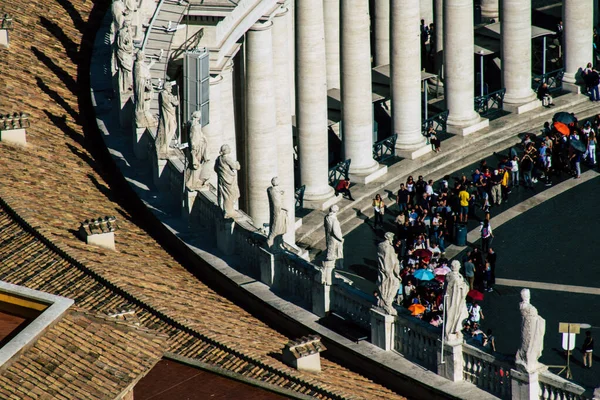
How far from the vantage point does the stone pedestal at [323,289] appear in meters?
56.6

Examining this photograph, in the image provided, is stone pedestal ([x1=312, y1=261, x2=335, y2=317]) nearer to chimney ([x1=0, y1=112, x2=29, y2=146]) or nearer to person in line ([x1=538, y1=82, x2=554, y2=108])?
chimney ([x1=0, y1=112, x2=29, y2=146])

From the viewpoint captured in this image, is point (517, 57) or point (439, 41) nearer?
point (517, 57)

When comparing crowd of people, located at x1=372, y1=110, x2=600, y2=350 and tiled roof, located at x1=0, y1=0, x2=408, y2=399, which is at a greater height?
tiled roof, located at x1=0, y1=0, x2=408, y2=399

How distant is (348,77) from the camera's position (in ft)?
280

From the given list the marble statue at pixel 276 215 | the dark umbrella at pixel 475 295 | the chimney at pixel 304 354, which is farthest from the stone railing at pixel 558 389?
the dark umbrella at pixel 475 295

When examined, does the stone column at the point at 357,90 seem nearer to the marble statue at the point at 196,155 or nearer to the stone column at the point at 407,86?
the stone column at the point at 407,86

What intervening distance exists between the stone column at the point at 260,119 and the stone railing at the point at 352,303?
14.6m

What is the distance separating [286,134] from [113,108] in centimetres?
750

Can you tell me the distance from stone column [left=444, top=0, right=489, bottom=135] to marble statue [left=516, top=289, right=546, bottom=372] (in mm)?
40989

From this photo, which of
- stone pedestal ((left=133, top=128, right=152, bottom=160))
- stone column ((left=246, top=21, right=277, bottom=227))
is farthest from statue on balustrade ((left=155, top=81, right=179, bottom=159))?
stone column ((left=246, top=21, right=277, bottom=227))

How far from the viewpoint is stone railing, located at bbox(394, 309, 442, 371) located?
53.3 metres

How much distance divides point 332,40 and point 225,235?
31.7m

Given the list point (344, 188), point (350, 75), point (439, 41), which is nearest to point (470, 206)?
point (344, 188)

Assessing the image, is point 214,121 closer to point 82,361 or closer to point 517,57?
point 82,361
